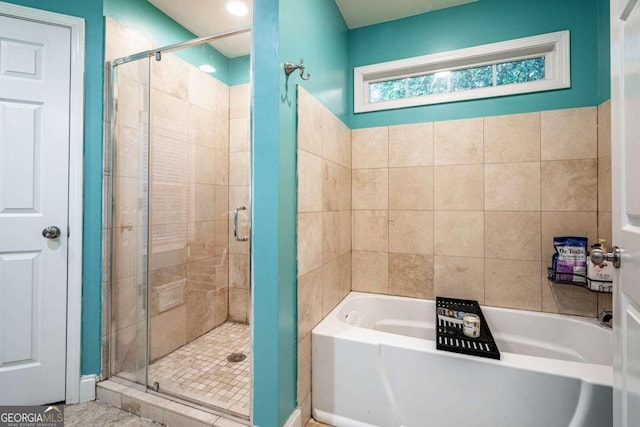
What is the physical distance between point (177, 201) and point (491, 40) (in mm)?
2458

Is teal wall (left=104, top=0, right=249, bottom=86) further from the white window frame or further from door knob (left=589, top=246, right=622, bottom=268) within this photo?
door knob (left=589, top=246, right=622, bottom=268)

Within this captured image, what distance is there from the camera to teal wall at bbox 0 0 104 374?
162cm

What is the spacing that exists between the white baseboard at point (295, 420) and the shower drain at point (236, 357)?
0.59m

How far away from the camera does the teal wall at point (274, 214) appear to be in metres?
1.28

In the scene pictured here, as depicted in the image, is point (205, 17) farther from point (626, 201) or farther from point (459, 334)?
point (459, 334)

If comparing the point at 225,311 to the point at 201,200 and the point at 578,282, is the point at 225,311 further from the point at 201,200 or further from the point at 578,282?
the point at 578,282

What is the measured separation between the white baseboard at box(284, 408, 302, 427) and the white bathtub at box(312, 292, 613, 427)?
0.50 feet

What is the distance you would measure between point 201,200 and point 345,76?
58.3 inches

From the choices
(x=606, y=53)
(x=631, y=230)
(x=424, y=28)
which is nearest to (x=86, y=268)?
(x=631, y=230)

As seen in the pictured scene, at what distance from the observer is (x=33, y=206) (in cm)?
151

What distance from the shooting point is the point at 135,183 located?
5.70 ft

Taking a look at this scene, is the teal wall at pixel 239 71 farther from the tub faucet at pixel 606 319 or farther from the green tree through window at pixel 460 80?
the tub faucet at pixel 606 319

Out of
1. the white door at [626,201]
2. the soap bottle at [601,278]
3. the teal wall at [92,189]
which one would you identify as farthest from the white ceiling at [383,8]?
the soap bottle at [601,278]

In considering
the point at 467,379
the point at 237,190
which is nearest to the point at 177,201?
the point at 237,190
